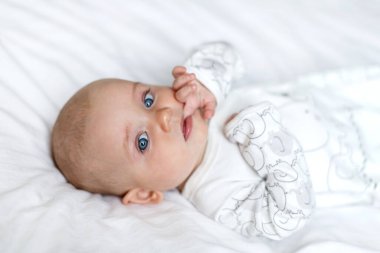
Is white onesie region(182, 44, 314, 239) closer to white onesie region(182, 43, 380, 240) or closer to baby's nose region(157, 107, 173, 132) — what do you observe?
white onesie region(182, 43, 380, 240)

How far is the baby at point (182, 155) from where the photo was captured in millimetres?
1104

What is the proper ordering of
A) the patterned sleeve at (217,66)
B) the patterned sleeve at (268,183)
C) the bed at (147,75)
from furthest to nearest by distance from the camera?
the patterned sleeve at (217,66)
the patterned sleeve at (268,183)
the bed at (147,75)

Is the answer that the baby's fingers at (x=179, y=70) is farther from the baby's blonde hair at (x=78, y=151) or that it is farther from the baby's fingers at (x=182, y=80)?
the baby's blonde hair at (x=78, y=151)

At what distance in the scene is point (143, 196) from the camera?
3.84ft

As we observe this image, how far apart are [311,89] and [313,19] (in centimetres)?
30

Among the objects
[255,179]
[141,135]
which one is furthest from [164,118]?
[255,179]

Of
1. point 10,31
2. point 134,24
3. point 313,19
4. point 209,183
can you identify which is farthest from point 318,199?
point 10,31

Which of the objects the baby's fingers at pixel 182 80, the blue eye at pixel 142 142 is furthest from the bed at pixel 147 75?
the baby's fingers at pixel 182 80

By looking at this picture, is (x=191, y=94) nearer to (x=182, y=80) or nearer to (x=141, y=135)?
(x=182, y=80)

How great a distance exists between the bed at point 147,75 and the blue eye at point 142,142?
14 cm

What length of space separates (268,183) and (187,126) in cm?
24

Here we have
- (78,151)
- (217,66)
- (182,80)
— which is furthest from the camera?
(217,66)

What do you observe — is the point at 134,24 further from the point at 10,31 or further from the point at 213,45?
the point at 10,31

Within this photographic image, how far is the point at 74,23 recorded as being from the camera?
4.63ft
